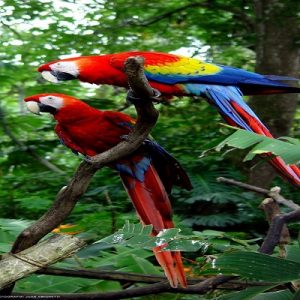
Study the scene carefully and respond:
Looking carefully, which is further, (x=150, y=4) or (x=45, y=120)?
(x=150, y=4)

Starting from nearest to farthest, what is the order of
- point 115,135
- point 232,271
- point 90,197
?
point 232,271
point 115,135
point 90,197

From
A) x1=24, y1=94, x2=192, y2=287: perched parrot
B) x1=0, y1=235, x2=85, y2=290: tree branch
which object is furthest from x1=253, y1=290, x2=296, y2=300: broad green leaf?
x1=0, y1=235, x2=85, y2=290: tree branch

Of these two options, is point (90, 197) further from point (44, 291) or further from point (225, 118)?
point (225, 118)

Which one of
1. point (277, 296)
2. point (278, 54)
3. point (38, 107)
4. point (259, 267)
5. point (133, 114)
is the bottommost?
point (133, 114)

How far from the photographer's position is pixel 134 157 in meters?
1.18

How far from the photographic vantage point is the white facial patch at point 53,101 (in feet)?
3.73

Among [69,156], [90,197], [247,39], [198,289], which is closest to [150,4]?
[247,39]

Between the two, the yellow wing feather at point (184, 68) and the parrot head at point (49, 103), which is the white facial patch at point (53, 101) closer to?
the parrot head at point (49, 103)

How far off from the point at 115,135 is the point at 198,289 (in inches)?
13.7

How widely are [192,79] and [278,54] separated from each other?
1.36 metres

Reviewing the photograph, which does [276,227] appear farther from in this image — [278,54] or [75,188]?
[278,54]

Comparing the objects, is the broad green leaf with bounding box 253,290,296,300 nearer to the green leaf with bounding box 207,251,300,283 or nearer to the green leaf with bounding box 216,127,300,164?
the green leaf with bounding box 207,251,300,283

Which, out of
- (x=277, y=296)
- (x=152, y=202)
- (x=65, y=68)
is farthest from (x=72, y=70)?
(x=277, y=296)

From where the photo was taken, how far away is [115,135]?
1.20 meters
